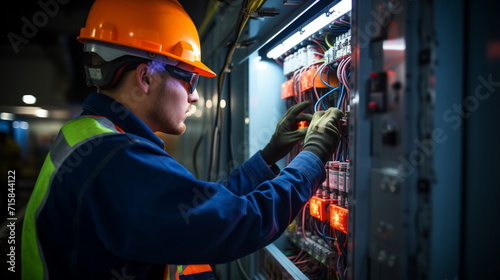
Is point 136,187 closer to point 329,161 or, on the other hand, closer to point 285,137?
point 285,137

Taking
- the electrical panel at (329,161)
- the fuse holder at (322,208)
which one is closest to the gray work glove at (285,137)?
the electrical panel at (329,161)

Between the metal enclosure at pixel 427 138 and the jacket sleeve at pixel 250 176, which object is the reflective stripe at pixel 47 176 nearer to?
the jacket sleeve at pixel 250 176

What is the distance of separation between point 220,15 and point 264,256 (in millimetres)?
2072

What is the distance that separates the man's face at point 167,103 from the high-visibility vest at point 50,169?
0.19 m

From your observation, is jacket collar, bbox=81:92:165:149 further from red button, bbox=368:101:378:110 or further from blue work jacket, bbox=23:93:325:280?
red button, bbox=368:101:378:110

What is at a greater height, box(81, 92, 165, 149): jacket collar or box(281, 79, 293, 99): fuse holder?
box(281, 79, 293, 99): fuse holder

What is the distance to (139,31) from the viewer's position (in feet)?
3.75

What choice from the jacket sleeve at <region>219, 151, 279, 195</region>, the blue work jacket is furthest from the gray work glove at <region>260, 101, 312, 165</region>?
the blue work jacket

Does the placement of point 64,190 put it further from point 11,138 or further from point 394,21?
point 11,138

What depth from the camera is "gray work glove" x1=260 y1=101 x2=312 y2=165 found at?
1.45 metres

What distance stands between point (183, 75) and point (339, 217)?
93cm

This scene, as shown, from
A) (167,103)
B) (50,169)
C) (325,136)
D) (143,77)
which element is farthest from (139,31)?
(325,136)

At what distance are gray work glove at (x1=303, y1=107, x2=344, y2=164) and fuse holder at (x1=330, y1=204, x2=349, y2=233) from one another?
0.26 m

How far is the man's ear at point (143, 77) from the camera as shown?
1122 millimetres
